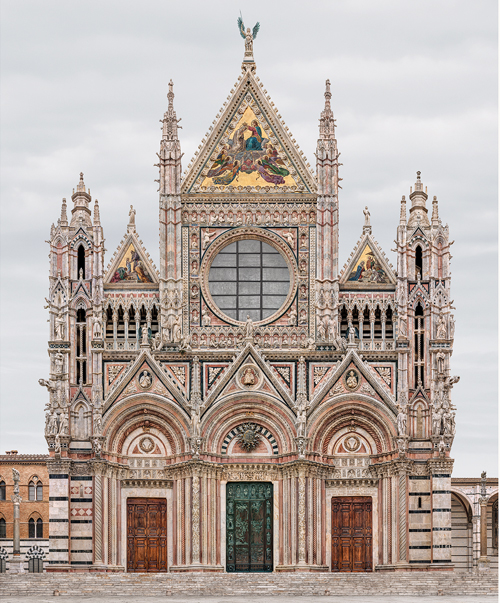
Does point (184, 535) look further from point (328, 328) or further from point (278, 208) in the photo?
point (278, 208)

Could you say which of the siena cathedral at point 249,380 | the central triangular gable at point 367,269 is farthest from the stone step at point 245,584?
the central triangular gable at point 367,269

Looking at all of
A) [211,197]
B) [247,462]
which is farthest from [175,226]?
[247,462]

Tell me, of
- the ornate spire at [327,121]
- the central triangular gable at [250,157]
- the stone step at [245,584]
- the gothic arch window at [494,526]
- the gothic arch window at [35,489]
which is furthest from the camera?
the gothic arch window at [35,489]

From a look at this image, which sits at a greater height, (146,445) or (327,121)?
(327,121)

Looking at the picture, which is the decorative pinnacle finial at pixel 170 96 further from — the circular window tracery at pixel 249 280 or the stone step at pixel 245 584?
the stone step at pixel 245 584

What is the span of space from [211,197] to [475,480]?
20.6 meters

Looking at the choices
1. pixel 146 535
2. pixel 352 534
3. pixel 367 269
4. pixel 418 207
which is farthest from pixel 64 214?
pixel 352 534

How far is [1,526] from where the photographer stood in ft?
182

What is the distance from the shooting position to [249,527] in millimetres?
39250

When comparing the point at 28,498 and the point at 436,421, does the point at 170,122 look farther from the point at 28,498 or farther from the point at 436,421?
the point at 28,498

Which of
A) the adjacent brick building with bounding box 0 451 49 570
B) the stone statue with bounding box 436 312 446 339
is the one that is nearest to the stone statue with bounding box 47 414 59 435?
the stone statue with bounding box 436 312 446 339

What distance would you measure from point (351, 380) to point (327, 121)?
9267mm

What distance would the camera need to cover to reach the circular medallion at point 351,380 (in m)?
39.4

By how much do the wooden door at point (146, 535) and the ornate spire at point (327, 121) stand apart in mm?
13866
